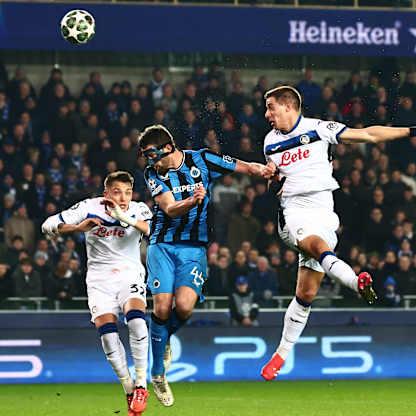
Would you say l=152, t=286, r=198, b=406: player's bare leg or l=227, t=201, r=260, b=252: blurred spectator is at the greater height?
l=227, t=201, r=260, b=252: blurred spectator

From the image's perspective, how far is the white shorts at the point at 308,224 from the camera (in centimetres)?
1030

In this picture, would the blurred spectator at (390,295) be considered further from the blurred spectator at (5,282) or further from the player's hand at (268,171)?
the player's hand at (268,171)

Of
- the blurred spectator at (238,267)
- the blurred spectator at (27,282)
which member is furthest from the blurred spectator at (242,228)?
the blurred spectator at (27,282)

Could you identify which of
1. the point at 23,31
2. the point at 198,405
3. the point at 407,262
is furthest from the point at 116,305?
the point at 23,31

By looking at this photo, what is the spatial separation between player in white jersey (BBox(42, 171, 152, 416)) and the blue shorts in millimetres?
181

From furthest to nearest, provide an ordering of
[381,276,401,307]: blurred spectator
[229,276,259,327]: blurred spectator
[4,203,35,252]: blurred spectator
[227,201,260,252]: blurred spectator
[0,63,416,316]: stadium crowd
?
1. [227,201,260,252]: blurred spectator
2. [4,203,35,252]: blurred spectator
3. [381,276,401,307]: blurred spectator
4. [0,63,416,316]: stadium crowd
5. [229,276,259,327]: blurred spectator

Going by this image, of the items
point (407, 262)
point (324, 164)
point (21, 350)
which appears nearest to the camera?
point (324, 164)

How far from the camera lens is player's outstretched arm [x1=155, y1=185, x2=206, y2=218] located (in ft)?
31.8

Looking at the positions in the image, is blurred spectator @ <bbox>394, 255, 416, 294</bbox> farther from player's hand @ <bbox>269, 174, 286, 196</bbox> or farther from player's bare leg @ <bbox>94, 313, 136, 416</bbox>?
player's bare leg @ <bbox>94, 313, 136, 416</bbox>

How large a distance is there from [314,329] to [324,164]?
5.54m

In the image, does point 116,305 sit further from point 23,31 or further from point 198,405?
point 23,31

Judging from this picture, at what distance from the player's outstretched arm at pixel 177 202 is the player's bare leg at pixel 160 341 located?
2.70 feet

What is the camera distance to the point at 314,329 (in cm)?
1569

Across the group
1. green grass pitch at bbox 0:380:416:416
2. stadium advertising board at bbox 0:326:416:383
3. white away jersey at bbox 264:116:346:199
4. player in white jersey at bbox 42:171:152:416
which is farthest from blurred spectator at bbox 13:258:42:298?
white away jersey at bbox 264:116:346:199
